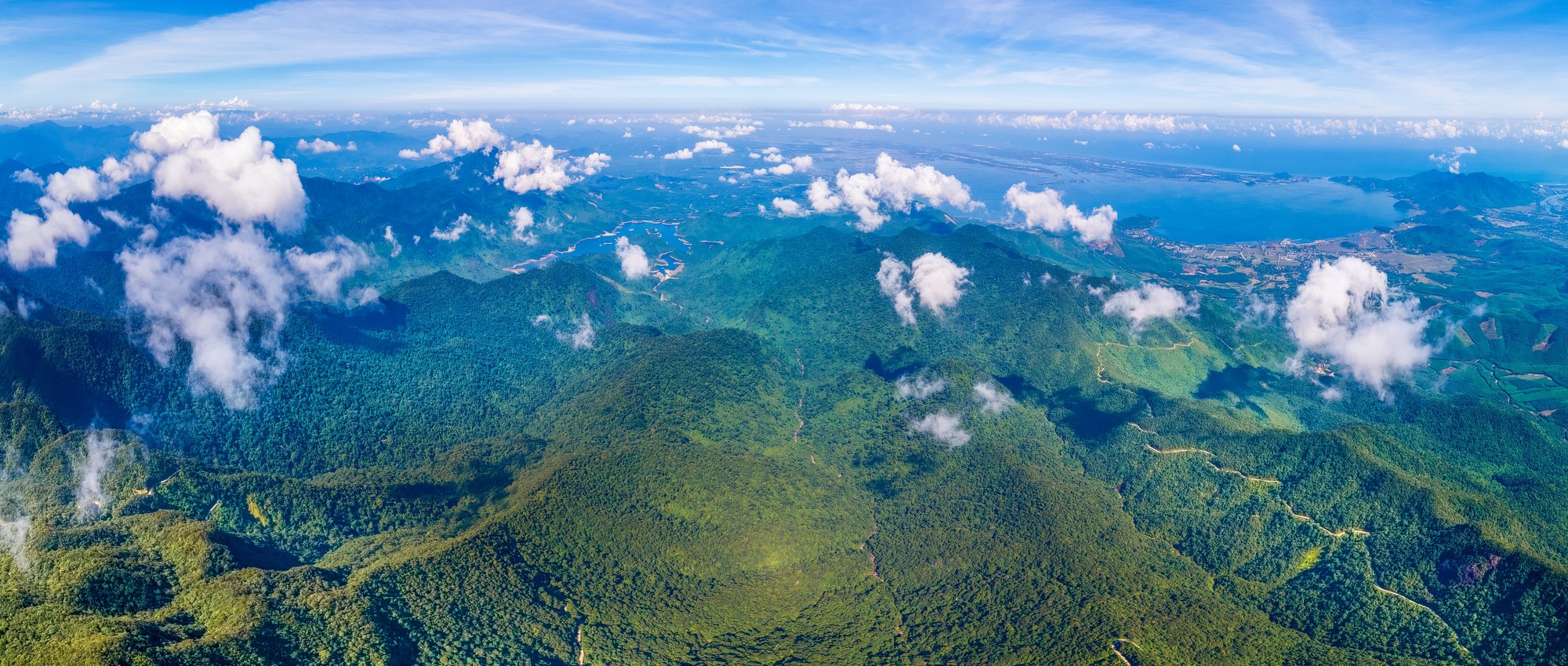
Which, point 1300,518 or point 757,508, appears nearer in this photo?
point 1300,518

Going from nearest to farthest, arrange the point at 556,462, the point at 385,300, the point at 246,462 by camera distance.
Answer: the point at 556,462, the point at 246,462, the point at 385,300

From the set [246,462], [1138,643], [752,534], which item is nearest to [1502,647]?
[1138,643]

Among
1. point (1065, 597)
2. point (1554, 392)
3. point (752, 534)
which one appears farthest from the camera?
point (1554, 392)

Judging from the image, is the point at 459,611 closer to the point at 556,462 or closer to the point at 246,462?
the point at 556,462

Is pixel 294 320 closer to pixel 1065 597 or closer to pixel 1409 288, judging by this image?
pixel 1065 597

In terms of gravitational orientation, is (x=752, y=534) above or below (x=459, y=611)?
below

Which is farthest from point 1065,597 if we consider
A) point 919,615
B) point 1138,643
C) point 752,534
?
point 752,534

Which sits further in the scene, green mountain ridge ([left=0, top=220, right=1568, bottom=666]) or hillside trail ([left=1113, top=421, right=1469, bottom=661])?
hillside trail ([left=1113, top=421, right=1469, bottom=661])

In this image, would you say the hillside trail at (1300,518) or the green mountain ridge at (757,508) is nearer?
the green mountain ridge at (757,508)

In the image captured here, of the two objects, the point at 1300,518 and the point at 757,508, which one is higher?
the point at 1300,518

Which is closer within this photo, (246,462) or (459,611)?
(459,611)
